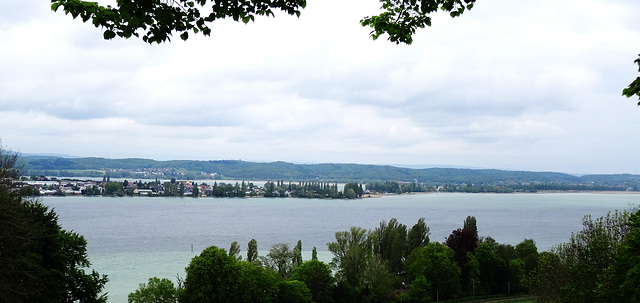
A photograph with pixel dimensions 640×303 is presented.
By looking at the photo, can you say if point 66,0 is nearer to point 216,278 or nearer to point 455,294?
point 216,278

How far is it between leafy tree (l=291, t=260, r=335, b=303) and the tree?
1292 cm

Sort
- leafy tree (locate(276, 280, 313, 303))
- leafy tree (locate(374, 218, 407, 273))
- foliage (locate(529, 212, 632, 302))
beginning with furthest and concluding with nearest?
leafy tree (locate(374, 218, 407, 273)) < leafy tree (locate(276, 280, 313, 303)) < foliage (locate(529, 212, 632, 302))

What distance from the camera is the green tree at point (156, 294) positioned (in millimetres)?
24641

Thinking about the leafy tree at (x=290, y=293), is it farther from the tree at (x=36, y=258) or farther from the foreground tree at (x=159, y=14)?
the foreground tree at (x=159, y=14)

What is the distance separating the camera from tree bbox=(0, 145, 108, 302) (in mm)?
14504

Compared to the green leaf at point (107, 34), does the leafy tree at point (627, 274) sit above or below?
below

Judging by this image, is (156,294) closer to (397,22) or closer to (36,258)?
(36,258)

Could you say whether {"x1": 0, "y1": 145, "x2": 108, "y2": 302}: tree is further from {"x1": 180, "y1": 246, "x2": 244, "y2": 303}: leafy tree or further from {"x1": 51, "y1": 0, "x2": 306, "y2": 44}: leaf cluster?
{"x1": 51, "y1": 0, "x2": 306, "y2": 44}: leaf cluster

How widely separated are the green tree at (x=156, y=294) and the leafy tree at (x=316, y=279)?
26.9 feet

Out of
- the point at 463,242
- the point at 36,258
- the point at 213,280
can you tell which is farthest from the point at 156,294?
the point at 463,242

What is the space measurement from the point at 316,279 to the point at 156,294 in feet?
33.3

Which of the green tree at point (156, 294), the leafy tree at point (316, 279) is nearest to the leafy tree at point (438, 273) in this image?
the leafy tree at point (316, 279)

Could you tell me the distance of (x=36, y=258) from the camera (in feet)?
58.7

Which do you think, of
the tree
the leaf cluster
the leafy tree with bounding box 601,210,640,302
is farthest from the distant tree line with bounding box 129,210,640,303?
the leaf cluster
